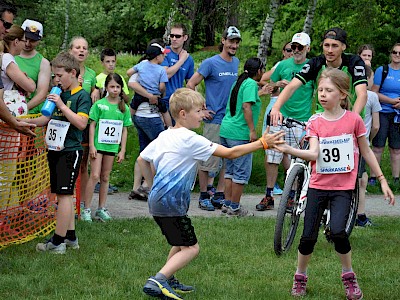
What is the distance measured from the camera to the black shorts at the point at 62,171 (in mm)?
7887

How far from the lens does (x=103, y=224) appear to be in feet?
30.8

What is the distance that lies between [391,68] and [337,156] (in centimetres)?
664

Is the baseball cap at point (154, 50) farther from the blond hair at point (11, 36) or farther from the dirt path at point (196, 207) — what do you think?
the blond hair at point (11, 36)

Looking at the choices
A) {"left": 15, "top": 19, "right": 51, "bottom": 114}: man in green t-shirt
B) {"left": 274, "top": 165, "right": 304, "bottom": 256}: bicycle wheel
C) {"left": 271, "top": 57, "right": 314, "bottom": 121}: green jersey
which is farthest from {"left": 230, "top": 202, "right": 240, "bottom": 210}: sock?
{"left": 15, "top": 19, "right": 51, "bottom": 114}: man in green t-shirt

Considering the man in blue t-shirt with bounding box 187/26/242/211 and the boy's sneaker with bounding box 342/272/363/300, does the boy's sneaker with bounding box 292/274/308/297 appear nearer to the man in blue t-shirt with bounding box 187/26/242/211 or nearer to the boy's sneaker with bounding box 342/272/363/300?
the boy's sneaker with bounding box 342/272/363/300

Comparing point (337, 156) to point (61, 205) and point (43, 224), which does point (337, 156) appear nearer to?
point (61, 205)

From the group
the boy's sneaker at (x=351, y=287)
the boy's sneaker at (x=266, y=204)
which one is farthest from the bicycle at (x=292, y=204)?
the boy's sneaker at (x=266, y=204)

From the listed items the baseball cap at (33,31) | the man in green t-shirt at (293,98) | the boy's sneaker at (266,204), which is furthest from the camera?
the boy's sneaker at (266,204)

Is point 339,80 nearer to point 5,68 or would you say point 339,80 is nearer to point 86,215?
point 5,68

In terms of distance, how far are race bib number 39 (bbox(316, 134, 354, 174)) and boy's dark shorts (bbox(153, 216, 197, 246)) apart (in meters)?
1.16

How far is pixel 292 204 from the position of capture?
27.7 feet

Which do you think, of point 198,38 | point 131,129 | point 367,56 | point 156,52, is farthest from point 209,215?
point 198,38

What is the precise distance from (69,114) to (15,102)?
1.07m

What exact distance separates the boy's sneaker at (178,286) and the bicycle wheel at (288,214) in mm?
1630
